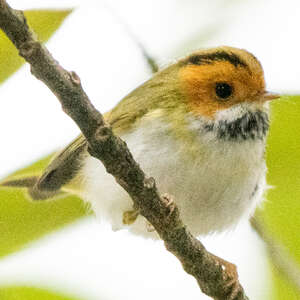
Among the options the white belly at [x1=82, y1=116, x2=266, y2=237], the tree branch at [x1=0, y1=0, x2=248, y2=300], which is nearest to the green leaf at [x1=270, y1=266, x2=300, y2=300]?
the tree branch at [x1=0, y1=0, x2=248, y2=300]

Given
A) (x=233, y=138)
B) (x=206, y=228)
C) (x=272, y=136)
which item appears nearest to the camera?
Result: (x=272, y=136)

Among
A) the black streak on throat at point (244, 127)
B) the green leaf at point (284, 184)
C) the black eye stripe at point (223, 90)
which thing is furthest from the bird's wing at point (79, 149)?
the green leaf at point (284, 184)

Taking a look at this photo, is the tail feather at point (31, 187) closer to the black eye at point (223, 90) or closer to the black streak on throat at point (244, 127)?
the black streak on throat at point (244, 127)

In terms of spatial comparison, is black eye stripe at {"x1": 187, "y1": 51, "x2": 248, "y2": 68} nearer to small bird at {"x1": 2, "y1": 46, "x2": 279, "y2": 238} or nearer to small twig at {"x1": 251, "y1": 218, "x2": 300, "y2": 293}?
small bird at {"x1": 2, "y1": 46, "x2": 279, "y2": 238}

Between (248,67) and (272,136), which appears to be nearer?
(272,136)

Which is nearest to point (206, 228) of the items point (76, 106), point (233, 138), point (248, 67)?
point (233, 138)

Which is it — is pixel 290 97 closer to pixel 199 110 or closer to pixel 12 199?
pixel 199 110
